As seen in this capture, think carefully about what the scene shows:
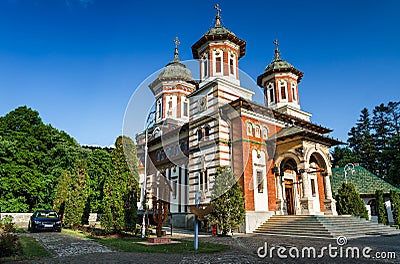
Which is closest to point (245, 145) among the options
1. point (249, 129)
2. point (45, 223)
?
point (249, 129)

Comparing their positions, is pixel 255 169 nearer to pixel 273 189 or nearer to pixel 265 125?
pixel 273 189

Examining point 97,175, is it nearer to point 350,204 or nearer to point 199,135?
point 199,135

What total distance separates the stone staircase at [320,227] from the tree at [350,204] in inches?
137

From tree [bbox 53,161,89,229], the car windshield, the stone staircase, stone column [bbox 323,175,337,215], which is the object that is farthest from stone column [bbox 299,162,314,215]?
the car windshield

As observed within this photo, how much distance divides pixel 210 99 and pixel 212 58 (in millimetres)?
4129

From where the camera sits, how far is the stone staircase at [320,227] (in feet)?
55.9

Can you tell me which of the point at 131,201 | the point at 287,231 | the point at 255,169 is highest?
the point at 255,169

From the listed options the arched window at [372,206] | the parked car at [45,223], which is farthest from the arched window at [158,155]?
the arched window at [372,206]

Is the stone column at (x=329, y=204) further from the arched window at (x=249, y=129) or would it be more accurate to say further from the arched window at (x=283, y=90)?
the arched window at (x=283, y=90)

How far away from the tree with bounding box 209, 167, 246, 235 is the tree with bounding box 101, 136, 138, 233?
5.05 m

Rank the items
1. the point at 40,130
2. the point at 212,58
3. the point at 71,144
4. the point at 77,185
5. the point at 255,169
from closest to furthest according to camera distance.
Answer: the point at 255,169 → the point at 77,185 → the point at 212,58 → the point at 40,130 → the point at 71,144

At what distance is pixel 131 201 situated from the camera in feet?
55.9

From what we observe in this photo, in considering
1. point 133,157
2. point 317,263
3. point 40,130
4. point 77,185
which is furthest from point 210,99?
point 40,130

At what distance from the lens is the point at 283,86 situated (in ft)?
98.2
